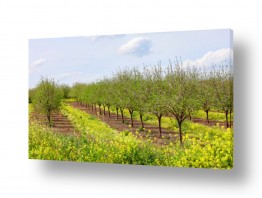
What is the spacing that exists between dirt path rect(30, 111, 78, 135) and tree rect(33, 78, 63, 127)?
0.04 meters

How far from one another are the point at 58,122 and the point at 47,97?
288 mm

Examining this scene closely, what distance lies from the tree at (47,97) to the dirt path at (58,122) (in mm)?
44

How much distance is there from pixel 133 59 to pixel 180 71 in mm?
479

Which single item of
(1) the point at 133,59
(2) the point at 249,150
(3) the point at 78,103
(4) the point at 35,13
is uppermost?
(4) the point at 35,13

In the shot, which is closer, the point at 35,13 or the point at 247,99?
the point at 247,99

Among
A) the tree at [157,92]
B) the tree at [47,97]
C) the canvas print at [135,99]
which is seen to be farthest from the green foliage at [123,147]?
the tree at [157,92]

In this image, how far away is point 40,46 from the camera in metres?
5.29

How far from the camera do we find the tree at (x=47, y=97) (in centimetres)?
530

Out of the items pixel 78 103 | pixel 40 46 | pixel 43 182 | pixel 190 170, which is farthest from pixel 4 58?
pixel 190 170

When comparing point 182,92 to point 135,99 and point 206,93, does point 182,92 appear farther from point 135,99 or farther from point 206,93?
point 135,99

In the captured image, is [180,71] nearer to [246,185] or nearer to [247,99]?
[247,99]

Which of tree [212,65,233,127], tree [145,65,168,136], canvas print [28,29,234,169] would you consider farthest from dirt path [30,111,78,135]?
tree [212,65,233,127]

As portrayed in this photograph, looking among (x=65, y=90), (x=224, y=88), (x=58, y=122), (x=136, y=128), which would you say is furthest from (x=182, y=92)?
(x=58, y=122)

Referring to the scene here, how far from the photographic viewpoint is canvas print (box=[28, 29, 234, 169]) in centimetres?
460
